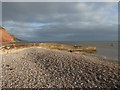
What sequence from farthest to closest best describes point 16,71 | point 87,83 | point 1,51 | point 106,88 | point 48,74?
1. point 1,51
2. point 16,71
3. point 48,74
4. point 87,83
5. point 106,88

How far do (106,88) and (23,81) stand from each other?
17.5ft

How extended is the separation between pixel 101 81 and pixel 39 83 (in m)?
3.93

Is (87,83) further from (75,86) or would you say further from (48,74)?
(48,74)

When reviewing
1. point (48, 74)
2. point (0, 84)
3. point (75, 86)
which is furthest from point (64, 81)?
point (0, 84)

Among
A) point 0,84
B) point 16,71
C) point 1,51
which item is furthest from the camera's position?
point 1,51

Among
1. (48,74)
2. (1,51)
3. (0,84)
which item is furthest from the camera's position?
(1,51)

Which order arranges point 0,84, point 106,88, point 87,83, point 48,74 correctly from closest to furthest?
1. point 106,88
2. point 87,83
3. point 0,84
4. point 48,74

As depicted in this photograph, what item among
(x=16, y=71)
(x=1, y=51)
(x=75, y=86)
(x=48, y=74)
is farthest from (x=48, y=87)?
(x=1, y=51)

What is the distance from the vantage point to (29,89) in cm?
923

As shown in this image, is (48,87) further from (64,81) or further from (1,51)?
(1,51)

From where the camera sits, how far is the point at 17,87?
953cm

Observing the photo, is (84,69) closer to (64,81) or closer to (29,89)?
(64,81)

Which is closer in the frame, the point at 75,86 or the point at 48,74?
the point at 75,86

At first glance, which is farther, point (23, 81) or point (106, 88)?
point (23, 81)
